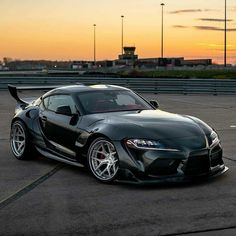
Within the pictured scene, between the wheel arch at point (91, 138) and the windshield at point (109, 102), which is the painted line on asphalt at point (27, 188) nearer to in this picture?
the wheel arch at point (91, 138)

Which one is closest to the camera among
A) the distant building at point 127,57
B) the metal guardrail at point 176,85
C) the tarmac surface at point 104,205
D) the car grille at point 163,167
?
the tarmac surface at point 104,205

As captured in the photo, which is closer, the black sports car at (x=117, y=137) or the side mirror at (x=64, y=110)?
the black sports car at (x=117, y=137)

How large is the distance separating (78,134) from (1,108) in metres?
12.0

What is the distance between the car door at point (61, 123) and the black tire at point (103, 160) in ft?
1.39

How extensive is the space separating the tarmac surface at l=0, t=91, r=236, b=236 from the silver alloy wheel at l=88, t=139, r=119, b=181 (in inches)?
5.7

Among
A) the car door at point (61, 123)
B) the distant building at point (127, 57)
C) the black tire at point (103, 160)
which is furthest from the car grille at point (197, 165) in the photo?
the distant building at point (127, 57)

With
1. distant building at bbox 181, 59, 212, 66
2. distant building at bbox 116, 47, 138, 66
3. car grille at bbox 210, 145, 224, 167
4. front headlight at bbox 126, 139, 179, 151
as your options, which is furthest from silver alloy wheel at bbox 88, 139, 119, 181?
distant building at bbox 181, 59, 212, 66

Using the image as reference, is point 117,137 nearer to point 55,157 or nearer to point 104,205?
point 104,205

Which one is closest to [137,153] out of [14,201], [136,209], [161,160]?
[161,160]

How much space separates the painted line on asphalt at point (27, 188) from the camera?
18.9 ft

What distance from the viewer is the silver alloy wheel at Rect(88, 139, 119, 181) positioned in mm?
6570

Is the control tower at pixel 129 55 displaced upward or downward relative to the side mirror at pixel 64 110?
upward

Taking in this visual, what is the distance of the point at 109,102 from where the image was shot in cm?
768

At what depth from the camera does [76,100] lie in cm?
761
